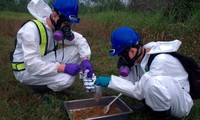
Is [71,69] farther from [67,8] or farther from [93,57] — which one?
[93,57]

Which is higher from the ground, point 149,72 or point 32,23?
point 32,23

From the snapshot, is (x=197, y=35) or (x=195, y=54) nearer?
(x=195, y=54)

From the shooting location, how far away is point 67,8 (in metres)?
3.14

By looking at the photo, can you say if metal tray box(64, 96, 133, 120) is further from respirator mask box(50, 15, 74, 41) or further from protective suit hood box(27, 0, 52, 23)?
protective suit hood box(27, 0, 52, 23)

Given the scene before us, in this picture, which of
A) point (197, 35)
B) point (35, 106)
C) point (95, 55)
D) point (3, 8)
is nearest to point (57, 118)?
point (35, 106)

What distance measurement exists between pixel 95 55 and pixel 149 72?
2.93 meters

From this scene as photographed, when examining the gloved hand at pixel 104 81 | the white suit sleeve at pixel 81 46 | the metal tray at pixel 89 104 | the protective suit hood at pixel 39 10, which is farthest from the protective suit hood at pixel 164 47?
the protective suit hood at pixel 39 10

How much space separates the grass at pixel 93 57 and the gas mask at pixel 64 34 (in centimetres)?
68

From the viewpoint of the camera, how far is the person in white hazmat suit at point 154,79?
2701mm

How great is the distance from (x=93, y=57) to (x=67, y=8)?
8.08 feet

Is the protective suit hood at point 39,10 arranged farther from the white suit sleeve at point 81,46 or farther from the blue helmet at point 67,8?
the white suit sleeve at point 81,46

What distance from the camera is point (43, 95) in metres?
3.52

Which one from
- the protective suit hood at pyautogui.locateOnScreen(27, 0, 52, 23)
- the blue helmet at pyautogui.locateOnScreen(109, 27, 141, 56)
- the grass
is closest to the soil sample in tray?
the grass

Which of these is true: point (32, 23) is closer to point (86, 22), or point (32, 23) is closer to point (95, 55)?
point (95, 55)
